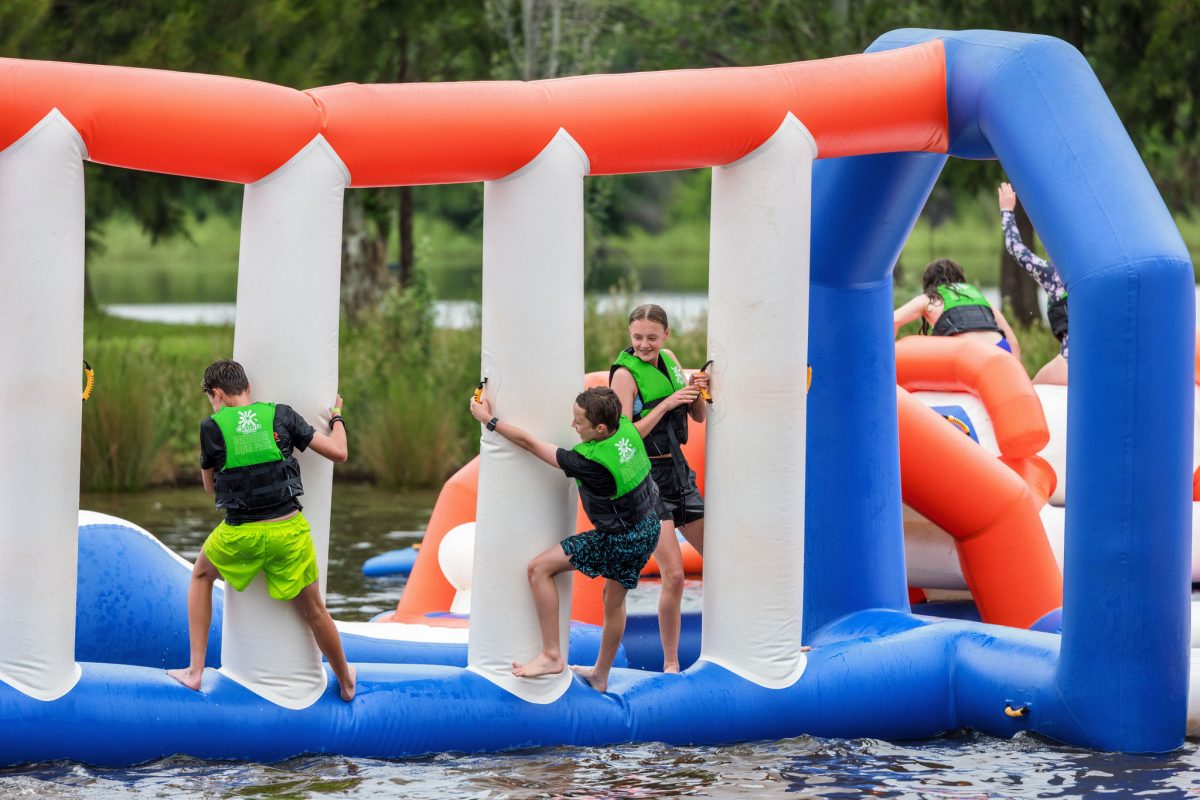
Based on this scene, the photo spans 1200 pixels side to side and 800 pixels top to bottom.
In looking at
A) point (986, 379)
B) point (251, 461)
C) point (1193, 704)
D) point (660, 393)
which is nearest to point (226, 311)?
point (986, 379)

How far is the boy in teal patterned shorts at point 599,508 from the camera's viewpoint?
252 inches

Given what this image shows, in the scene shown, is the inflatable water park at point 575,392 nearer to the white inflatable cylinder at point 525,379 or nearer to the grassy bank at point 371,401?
the white inflatable cylinder at point 525,379

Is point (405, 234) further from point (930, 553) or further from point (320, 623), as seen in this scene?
point (320, 623)

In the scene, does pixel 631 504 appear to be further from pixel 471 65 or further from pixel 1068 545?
pixel 471 65

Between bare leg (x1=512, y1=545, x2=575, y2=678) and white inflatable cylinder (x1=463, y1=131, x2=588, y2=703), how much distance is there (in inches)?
2.0

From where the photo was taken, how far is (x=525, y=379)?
6.54m

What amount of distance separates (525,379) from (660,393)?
680 mm

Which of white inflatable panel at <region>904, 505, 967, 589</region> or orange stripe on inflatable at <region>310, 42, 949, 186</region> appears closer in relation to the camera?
orange stripe on inflatable at <region>310, 42, 949, 186</region>

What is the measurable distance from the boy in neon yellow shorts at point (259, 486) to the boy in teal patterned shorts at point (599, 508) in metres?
0.71

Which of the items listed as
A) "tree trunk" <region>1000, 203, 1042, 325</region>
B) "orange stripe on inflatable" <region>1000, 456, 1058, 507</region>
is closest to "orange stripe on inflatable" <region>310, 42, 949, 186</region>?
"orange stripe on inflatable" <region>1000, 456, 1058, 507</region>

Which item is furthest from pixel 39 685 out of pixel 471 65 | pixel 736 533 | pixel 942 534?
pixel 471 65

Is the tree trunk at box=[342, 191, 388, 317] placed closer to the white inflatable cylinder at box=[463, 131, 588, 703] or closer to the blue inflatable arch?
the white inflatable cylinder at box=[463, 131, 588, 703]

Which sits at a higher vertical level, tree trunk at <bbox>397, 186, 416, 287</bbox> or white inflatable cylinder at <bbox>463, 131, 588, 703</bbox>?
tree trunk at <bbox>397, 186, 416, 287</bbox>

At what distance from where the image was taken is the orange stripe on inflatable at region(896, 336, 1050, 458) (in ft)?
30.6
